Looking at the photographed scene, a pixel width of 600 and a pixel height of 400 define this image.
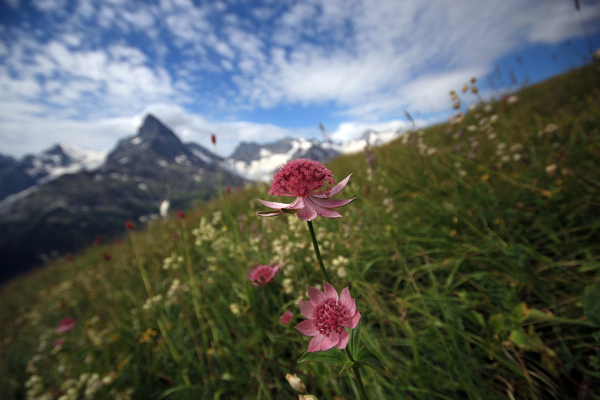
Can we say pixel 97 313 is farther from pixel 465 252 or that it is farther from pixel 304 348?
pixel 465 252

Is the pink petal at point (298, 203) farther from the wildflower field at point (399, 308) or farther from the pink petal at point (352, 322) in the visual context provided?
the pink petal at point (352, 322)

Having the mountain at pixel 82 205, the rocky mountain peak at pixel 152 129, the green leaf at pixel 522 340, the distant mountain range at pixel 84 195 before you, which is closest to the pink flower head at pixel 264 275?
the green leaf at pixel 522 340

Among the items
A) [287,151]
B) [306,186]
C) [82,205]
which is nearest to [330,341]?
[306,186]

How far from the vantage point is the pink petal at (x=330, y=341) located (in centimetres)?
89

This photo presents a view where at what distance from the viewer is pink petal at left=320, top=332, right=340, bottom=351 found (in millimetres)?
893

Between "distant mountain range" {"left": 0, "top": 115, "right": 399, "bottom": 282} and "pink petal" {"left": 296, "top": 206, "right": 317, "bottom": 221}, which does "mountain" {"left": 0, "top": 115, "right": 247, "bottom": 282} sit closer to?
"distant mountain range" {"left": 0, "top": 115, "right": 399, "bottom": 282}

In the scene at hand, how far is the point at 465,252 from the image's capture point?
2.13 meters

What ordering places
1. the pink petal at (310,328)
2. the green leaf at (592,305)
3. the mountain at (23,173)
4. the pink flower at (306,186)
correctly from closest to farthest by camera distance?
the pink petal at (310,328) < the pink flower at (306,186) < the green leaf at (592,305) < the mountain at (23,173)

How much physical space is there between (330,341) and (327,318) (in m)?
0.08

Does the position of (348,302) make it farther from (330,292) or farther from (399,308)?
(399,308)

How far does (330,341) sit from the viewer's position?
92 cm

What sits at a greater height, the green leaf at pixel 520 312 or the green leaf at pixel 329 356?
the green leaf at pixel 329 356

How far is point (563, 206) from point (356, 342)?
2.77 meters

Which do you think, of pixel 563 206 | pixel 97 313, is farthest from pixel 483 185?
pixel 97 313
